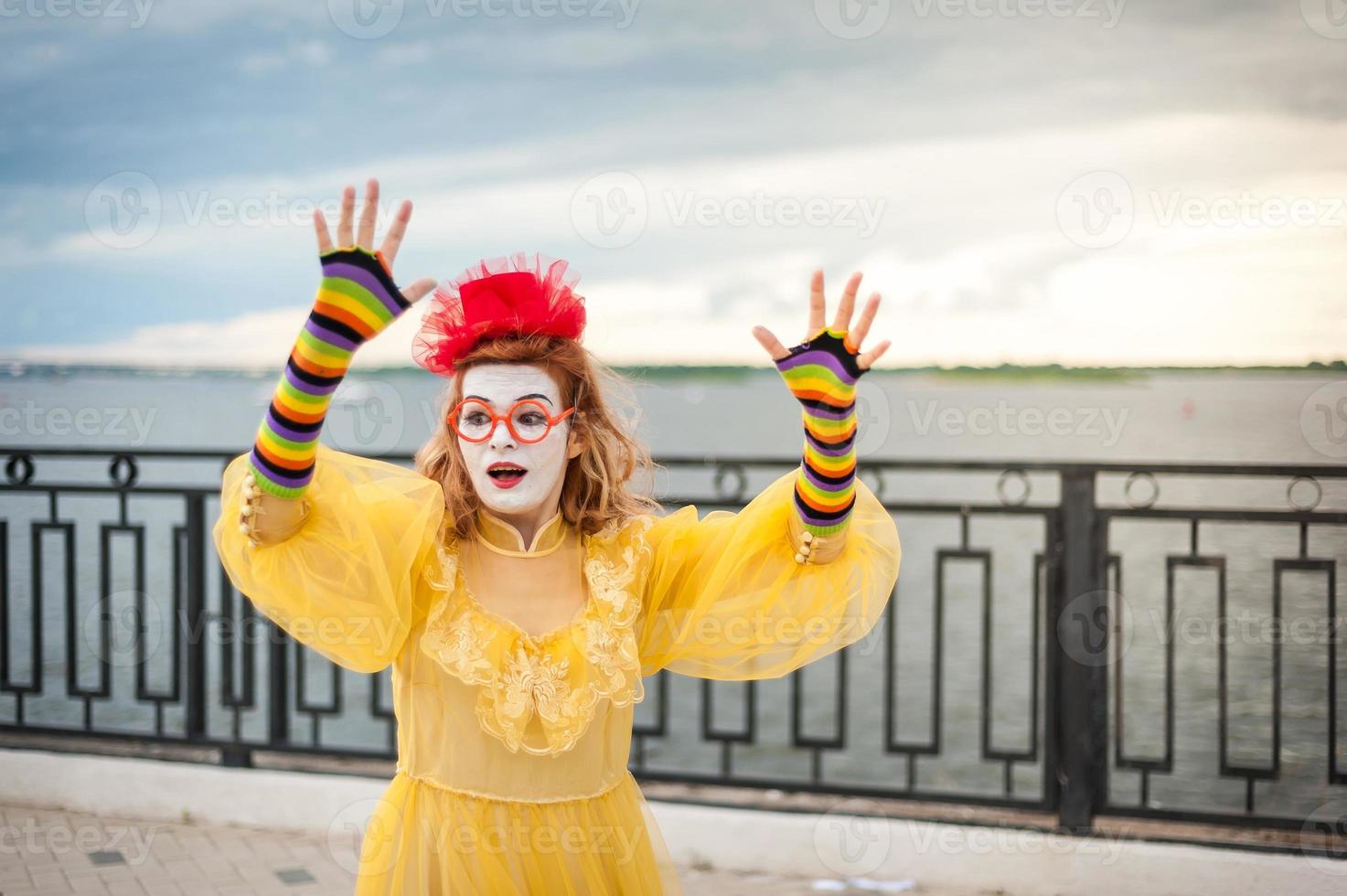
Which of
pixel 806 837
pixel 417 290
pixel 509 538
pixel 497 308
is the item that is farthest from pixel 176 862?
pixel 417 290

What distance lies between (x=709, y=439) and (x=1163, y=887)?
33722mm

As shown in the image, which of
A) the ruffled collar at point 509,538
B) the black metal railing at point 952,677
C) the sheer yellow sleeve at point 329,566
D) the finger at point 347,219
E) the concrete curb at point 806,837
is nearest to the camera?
the finger at point 347,219

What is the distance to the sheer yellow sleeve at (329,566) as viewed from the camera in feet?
6.82

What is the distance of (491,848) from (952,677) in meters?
7.44

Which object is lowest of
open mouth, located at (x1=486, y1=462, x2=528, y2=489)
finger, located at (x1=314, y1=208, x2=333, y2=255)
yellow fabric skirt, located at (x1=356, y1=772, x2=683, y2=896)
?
yellow fabric skirt, located at (x1=356, y1=772, x2=683, y2=896)

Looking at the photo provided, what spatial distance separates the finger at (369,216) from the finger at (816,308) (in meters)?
0.78

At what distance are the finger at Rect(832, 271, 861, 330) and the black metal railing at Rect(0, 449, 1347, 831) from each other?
4.70ft

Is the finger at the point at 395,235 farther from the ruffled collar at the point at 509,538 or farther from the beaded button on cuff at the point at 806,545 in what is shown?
the beaded button on cuff at the point at 806,545

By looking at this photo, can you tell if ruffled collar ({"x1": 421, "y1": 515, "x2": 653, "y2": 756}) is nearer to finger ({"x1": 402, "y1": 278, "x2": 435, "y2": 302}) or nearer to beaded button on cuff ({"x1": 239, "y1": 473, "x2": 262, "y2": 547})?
beaded button on cuff ({"x1": 239, "y1": 473, "x2": 262, "y2": 547})

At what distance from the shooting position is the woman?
2100 millimetres

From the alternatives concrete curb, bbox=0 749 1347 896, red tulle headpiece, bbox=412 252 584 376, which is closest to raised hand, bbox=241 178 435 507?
red tulle headpiece, bbox=412 252 584 376

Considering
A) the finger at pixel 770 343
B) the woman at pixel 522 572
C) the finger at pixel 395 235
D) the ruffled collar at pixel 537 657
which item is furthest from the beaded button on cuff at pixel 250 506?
the finger at pixel 770 343

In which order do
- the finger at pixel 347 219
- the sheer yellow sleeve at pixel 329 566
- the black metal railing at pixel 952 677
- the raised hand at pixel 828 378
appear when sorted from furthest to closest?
1. the black metal railing at pixel 952 677
2. the raised hand at pixel 828 378
3. the sheer yellow sleeve at pixel 329 566
4. the finger at pixel 347 219

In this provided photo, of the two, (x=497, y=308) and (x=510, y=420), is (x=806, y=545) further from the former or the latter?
(x=497, y=308)
